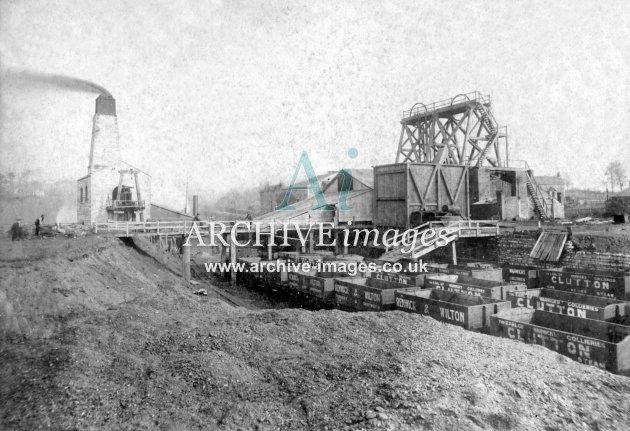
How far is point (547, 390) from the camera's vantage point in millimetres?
6375

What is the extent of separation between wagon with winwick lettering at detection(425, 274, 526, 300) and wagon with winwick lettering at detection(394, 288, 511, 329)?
2.11 ft

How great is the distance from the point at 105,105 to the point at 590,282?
27.6 metres

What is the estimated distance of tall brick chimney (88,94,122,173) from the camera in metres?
26.7

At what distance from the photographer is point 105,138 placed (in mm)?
27859

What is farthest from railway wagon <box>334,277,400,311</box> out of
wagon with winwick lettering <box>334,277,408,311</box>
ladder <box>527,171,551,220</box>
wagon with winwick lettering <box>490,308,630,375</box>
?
ladder <box>527,171,551,220</box>

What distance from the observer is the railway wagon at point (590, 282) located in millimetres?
13414

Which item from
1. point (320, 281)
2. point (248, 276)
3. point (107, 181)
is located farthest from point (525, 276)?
point (107, 181)

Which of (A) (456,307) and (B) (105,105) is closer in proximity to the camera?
(A) (456,307)

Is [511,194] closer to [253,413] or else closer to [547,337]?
[547,337]

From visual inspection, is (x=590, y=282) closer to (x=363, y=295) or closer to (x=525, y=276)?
(x=525, y=276)

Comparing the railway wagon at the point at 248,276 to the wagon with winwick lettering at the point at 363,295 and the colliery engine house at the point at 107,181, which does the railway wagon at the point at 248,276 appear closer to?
the wagon with winwick lettering at the point at 363,295

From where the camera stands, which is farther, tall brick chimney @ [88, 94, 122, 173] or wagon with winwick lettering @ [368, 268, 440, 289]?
tall brick chimney @ [88, 94, 122, 173]

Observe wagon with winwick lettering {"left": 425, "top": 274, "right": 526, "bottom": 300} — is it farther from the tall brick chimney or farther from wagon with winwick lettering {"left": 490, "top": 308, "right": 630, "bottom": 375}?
the tall brick chimney

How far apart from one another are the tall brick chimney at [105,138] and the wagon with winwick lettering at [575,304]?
997 inches
